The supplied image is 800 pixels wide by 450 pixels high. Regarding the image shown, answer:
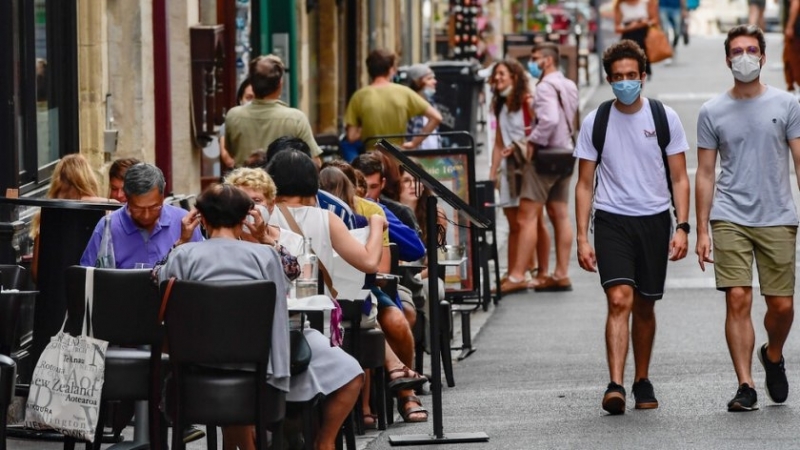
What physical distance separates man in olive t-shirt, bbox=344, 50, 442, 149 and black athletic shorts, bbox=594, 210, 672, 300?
19.0 ft

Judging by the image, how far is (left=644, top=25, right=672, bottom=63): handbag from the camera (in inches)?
982

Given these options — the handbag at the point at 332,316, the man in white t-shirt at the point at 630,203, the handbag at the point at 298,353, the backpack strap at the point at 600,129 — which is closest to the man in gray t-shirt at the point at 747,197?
the man in white t-shirt at the point at 630,203

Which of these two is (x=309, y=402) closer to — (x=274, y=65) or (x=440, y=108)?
(x=274, y=65)

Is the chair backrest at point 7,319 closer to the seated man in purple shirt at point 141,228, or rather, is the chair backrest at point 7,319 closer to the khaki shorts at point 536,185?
the seated man in purple shirt at point 141,228

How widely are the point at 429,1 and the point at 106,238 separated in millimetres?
29716

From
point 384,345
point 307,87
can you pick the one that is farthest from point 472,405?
point 307,87

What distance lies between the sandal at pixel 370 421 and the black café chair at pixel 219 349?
2.42m

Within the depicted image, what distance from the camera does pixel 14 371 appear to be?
26.2ft

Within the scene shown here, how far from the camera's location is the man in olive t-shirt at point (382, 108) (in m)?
16.0

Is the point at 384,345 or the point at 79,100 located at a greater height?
the point at 79,100

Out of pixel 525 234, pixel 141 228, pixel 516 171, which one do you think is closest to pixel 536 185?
pixel 516 171

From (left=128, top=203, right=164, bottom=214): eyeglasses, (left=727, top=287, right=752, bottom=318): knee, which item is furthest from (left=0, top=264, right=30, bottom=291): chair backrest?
(left=727, top=287, right=752, bottom=318): knee

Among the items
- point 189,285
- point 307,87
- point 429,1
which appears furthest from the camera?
point 429,1

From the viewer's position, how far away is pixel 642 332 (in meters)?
10.4
